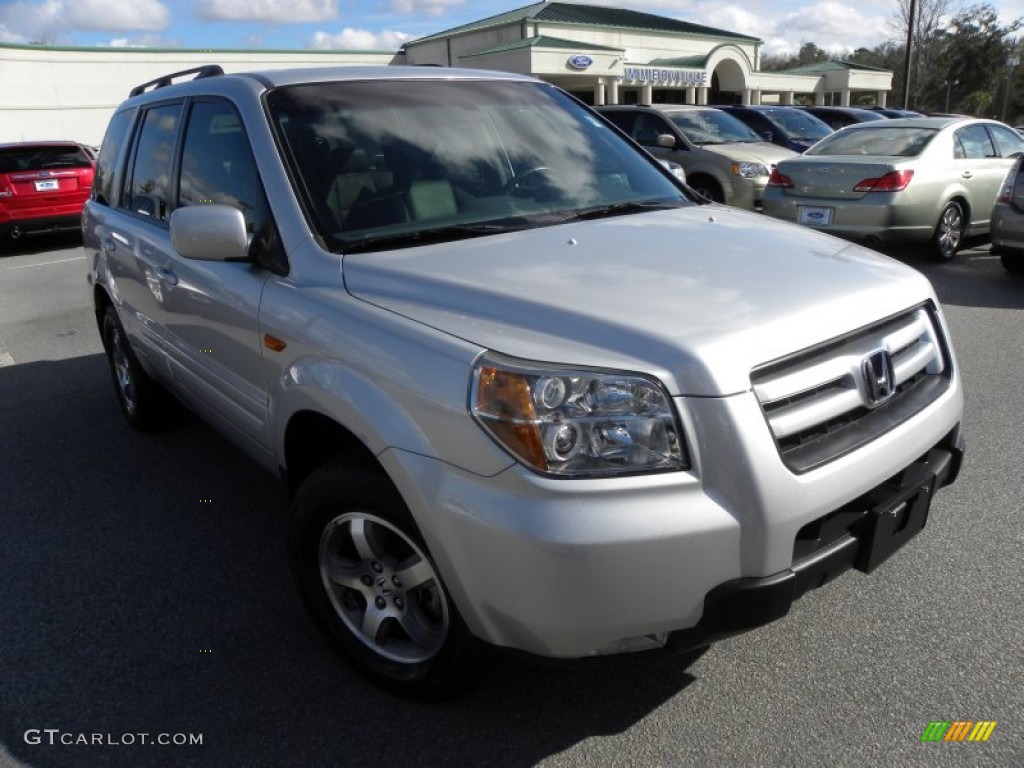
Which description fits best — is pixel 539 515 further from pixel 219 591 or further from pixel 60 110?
pixel 60 110

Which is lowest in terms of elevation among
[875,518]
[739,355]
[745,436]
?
[875,518]

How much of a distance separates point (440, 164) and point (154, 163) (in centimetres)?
177

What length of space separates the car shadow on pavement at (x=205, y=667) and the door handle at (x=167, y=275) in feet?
3.52

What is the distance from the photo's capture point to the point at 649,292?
2.28 meters

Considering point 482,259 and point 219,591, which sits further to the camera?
point 219,591

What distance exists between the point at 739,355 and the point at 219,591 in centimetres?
225

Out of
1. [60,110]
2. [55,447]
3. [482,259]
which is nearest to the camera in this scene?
[482,259]

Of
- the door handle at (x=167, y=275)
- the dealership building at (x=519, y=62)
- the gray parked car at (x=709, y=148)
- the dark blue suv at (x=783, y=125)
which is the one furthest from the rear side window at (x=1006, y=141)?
the dealership building at (x=519, y=62)

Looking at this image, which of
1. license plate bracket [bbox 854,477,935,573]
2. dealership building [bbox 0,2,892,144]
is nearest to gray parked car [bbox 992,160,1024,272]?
license plate bracket [bbox 854,477,935,573]

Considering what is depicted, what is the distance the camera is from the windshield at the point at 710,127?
12.4 metres

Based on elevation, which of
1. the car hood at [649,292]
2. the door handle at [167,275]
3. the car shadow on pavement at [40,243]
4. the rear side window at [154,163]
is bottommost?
the car shadow on pavement at [40,243]

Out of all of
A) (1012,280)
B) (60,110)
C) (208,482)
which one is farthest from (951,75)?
(208,482)

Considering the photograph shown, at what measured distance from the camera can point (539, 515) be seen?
1.92 meters

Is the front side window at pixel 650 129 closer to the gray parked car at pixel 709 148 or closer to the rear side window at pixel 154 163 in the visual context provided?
the gray parked car at pixel 709 148
